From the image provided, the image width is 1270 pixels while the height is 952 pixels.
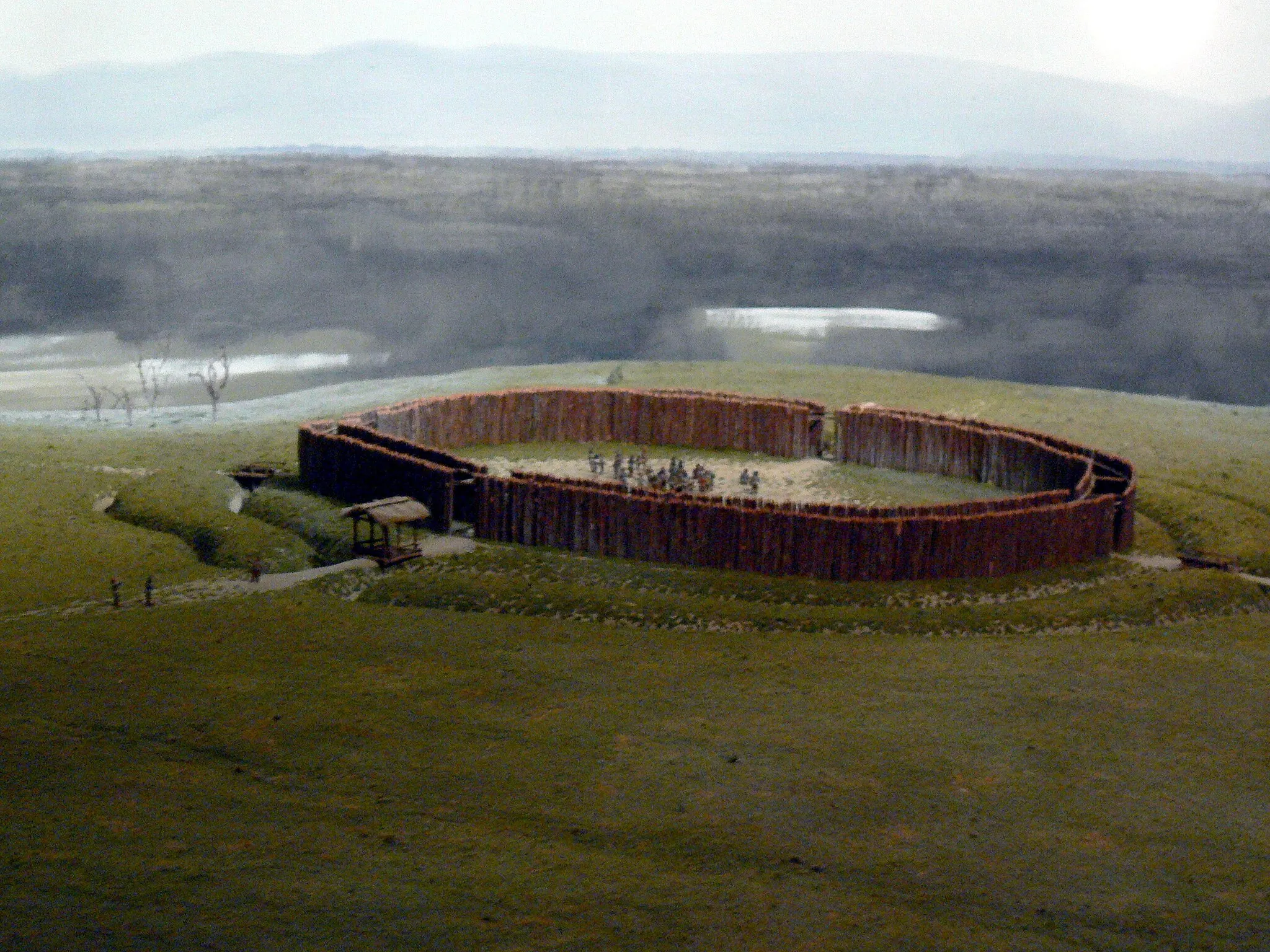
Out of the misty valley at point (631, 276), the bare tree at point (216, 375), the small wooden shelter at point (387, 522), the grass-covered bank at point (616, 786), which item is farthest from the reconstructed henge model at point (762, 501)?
the misty valley at point (631, 276)

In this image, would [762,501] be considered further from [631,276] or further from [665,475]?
[631,276]

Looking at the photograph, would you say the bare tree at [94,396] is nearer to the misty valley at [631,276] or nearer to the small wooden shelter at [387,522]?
the misty valley at [631,276]

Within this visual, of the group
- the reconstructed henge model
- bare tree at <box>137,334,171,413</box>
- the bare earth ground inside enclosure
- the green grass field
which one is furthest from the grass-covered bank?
bare tree at <box>137,334,171,413</box>

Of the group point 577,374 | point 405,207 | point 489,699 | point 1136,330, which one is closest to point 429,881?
point 489,699

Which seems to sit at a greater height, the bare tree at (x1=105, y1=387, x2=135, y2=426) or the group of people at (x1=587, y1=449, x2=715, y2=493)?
the group of people at (x1=587, y1=449, x2=715, y2=493)

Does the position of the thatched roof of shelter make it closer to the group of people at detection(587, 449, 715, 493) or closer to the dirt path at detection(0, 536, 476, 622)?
the dirt path at detection(0, 536, 476, 622)
